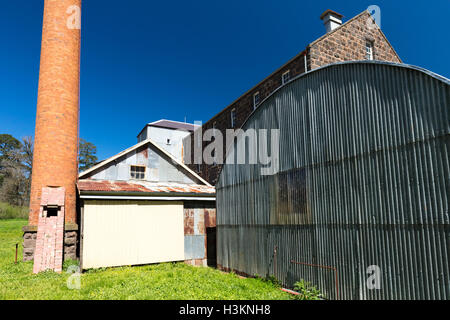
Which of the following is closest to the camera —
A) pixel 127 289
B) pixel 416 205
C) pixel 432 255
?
pixel 432 255

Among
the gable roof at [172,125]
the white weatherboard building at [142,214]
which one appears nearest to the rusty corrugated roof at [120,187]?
the white weatherboard building at [142,214]

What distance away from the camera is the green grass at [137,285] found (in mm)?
7992

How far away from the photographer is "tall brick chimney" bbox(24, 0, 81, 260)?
13969 millimetres

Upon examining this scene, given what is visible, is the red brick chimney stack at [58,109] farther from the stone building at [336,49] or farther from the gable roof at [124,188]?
the stone building at [336,49]

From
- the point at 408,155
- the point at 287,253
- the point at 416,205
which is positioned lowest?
the point at 287,253

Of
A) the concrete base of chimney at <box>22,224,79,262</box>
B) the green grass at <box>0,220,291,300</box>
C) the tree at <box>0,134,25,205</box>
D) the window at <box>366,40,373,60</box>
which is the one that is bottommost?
the green grass at <box>0,220,291,300</box>

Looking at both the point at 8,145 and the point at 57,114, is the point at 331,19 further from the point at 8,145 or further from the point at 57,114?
the point at 8,145

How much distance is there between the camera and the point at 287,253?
9086 millimetres

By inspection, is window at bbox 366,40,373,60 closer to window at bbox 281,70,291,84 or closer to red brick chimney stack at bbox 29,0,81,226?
window at bbox 281,70,291,84

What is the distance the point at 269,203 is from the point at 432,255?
5.17 metres

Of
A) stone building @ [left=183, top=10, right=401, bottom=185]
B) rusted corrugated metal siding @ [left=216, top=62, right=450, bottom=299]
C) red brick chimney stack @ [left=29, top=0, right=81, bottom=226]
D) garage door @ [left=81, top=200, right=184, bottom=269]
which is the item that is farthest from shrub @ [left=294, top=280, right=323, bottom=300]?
red brick chimney stack @ [left=29, top=0, right=81, bottom=226]

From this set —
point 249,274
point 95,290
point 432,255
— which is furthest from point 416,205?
point 95,290

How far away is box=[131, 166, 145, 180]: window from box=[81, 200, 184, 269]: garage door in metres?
3.29
